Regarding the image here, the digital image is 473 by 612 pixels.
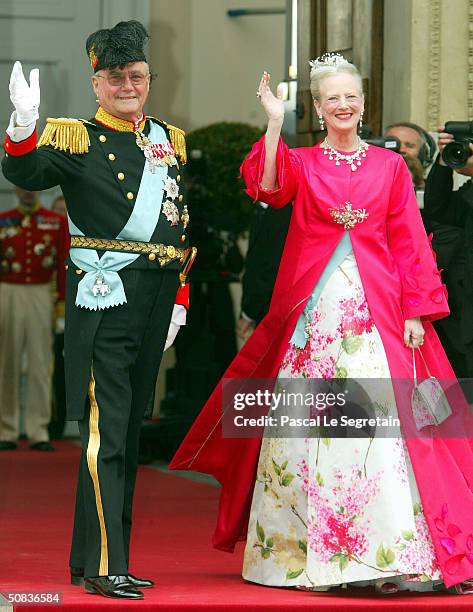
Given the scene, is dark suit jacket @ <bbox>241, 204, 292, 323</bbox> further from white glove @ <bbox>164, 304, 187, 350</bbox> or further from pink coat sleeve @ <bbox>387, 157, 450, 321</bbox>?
white glove @ <bbox>164, 304, 187, 350</bbox>

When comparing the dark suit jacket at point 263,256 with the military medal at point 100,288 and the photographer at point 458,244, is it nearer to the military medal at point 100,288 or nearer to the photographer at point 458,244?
the photographer at point 458,244

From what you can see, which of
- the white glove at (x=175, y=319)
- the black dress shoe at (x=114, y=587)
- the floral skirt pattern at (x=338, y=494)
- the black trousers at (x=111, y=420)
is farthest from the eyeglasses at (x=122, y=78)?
the black dress shoe at (x=114, y=587)

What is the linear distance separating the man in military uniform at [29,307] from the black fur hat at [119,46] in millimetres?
4610

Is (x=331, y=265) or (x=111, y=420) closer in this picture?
(x=111, y=420)

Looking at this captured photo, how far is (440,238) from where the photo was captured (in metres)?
5.16

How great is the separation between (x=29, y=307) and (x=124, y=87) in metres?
4.81

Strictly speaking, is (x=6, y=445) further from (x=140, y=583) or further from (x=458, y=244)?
(x=140, y=583)

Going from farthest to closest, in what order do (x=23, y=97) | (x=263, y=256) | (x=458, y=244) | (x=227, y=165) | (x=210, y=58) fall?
(x=210, y=58) < (x=227, y=165) < (x=263, y=256) < (x=458, y=244) < (x=23, y=97)

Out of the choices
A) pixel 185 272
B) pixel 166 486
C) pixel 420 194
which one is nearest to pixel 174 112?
pixel 166 486

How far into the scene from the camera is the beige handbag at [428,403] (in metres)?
4.38

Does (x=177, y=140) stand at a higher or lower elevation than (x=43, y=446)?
higher

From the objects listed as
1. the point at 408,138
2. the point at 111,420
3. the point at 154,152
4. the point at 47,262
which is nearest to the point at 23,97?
the point at 154,152

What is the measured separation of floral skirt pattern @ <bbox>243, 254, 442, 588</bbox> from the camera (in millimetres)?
4242

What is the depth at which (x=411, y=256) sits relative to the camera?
4449 mm
